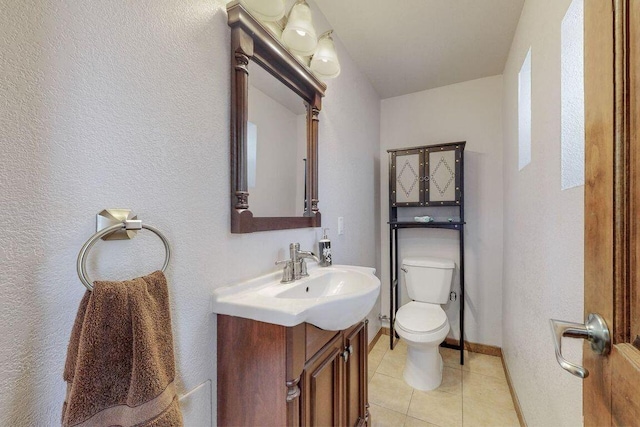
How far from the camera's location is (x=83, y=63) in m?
0.62

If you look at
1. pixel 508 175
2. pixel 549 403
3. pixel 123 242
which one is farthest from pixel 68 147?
pixel 508 175

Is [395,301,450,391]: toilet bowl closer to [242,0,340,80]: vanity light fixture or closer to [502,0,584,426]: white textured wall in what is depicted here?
[502,0,584,426]: white textured wall

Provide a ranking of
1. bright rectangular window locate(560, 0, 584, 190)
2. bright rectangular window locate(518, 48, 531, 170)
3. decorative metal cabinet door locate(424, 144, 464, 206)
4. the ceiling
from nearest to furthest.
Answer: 1. bright rectangular window locate(560, 0, 584, 190)
2. bright rectangular window locate(518, 48, 531, 170)
3. the ceiling
4. decorative metal cabinet door locate(424, 144, 464, 206)

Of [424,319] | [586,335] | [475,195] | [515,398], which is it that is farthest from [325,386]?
[475,195]

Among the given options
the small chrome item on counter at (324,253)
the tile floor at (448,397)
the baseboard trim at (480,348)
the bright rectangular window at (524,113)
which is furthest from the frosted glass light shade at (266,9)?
the baseboard trim at (480,348)

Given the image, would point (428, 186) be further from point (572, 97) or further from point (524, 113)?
point (572, 97)

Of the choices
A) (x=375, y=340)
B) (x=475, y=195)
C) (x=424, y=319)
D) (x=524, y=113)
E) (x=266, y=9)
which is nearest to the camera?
(x=266, y=9)

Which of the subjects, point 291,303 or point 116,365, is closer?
point 116,365

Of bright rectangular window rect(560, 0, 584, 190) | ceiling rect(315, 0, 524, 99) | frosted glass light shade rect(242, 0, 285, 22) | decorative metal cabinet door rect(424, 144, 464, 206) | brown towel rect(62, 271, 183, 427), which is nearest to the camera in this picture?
brown towel rect(62, 271, 183, 427)

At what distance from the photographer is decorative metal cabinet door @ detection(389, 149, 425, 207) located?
Result: 227cm

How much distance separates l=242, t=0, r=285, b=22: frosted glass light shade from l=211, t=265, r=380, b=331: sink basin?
1042 mm

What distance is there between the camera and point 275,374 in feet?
2.69

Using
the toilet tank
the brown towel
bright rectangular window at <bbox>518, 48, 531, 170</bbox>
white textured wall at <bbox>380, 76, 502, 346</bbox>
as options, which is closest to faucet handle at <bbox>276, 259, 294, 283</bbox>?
the brown towel

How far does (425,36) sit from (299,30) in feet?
3.50
